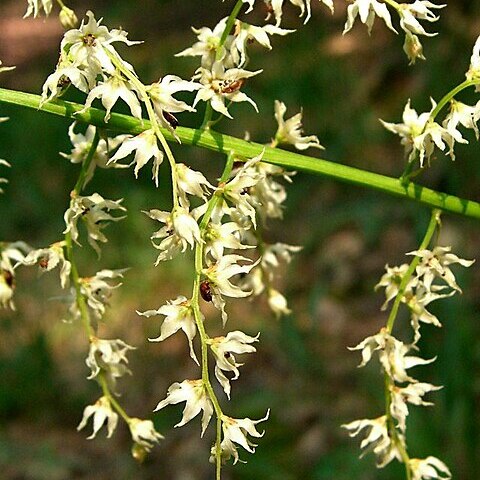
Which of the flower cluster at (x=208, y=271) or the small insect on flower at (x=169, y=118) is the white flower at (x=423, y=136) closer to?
the flower cluster at (x=208, y=271)

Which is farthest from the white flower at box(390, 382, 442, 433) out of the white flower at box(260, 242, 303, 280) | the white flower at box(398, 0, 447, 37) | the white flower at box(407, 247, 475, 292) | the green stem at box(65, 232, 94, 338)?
the white flower at box(398, 0, 447, 37)

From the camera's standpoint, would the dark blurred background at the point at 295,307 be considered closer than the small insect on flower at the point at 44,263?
No

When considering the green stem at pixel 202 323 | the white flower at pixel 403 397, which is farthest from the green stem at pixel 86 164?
the white flower at pixel 403 397

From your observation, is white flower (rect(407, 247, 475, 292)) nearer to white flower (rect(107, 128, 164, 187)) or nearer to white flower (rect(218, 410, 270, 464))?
white flower (rect(218, 410, 270, 464))

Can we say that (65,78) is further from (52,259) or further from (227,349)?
(227,349)

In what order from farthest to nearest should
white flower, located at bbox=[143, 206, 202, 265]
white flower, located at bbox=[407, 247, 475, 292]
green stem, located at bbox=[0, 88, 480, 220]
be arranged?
1. white flower, located at bbox=[407, 247, 475, 292]
2. green stem, located at bbox=[0, 88, 480, 220]
3. white flower, located at bbox=[143, 206, 202, 265]
